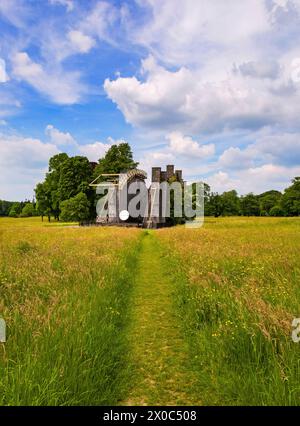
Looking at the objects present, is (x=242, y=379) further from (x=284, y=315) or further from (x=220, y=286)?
(x=220, y=286)

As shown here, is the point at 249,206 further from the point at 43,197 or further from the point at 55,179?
the point at 43,197

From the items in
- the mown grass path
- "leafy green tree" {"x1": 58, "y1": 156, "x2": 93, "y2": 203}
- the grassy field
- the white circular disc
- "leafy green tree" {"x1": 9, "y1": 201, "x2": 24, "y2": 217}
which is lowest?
the mown grass path

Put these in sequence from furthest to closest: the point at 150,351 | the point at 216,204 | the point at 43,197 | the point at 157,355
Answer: the point at 216,204 → the point at 43,197 → the point at 150,351 → the point at 157,355

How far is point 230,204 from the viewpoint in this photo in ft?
409

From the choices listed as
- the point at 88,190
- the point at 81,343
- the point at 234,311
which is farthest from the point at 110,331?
the point at 88,190

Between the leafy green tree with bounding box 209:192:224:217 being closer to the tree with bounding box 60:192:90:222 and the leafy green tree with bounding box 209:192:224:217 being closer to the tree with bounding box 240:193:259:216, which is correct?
the tree with bounding box 240:193:259:216

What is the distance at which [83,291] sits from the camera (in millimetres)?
7805

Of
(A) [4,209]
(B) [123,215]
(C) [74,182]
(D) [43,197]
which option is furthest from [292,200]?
(A) [4,209]

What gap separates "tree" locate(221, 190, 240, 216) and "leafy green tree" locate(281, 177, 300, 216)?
23.7m

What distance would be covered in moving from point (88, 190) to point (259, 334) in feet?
220

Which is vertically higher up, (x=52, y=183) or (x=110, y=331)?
(x=52, y=183)

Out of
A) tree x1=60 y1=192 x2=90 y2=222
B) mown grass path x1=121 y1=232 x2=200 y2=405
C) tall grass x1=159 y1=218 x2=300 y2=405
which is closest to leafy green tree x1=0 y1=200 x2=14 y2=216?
tree x1=60 y1=192 x2=90 y2=222

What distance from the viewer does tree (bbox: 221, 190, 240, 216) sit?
12356 centimetres

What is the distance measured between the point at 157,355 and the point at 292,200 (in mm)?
102810
